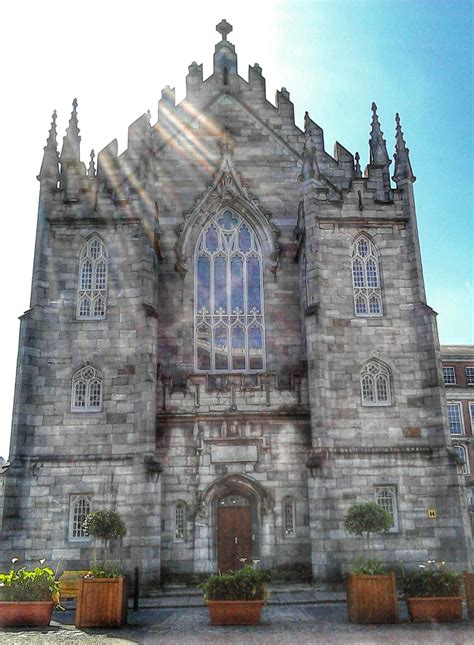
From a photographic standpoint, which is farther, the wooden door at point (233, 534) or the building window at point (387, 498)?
the building window at point (387, 498)

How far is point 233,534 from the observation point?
69.6 feet

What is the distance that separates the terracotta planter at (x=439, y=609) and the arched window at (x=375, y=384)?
8694 mm

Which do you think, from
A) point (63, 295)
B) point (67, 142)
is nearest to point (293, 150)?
point (67, 142)

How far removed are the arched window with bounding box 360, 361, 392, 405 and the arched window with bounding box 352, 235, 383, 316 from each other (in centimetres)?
202

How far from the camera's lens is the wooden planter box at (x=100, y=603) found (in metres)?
14.5

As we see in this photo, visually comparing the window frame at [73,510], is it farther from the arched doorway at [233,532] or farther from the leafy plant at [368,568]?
the leafy plant at [368,568]

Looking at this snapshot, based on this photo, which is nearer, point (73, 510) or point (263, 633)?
point (263, 633)

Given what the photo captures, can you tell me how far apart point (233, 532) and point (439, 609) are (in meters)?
8.39

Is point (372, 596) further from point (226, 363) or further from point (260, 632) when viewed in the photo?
point (226, 363)

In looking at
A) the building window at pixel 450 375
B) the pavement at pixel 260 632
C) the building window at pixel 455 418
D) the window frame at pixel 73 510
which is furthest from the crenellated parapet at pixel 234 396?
the building window at pixel 450 375

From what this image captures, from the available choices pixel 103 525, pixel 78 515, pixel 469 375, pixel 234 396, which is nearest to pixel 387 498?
pixel 234 396

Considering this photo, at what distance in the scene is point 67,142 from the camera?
25.2 metres

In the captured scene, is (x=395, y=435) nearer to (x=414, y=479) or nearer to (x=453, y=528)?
(x=414, y=479)

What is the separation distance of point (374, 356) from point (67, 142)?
561 inches
